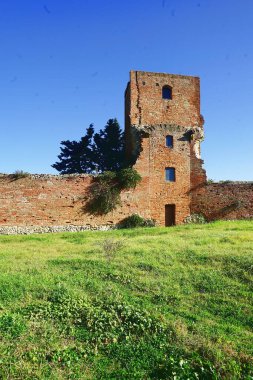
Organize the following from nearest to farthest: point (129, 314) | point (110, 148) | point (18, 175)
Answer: point (129, 314) < point (18, 175) < point (110, 148)

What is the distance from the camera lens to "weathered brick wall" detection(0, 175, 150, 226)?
1972cm

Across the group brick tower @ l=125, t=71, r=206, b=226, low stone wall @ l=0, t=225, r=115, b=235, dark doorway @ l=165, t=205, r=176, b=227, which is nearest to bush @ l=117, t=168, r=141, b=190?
brick tower @ l=125, t=71, r=206, b=226

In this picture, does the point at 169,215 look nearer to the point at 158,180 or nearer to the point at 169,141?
the point at 158,180

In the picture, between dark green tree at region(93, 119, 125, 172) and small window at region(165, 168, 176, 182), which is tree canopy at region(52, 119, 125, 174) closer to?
dark green tree at region(93, 119, 125, 172)

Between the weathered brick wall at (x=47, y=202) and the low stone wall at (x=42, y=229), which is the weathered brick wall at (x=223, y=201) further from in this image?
the low stone wall at (x=42, y=229)

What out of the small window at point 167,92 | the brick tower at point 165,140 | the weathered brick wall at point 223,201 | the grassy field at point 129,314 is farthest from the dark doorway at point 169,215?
the grassy field at point 129,314

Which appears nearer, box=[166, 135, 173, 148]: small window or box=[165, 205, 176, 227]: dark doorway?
box=[165, 205, 176, 227]: dark doorway

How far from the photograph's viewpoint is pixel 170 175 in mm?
22859

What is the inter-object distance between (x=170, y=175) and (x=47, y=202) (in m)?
8.04

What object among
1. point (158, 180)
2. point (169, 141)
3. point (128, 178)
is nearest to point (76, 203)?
point (128, 178)

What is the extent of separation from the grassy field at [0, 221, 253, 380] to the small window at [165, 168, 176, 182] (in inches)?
431

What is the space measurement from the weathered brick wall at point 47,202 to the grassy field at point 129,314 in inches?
310

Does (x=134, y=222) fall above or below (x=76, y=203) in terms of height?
below

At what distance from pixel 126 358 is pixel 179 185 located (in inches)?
690
